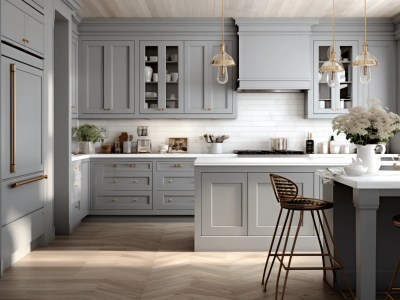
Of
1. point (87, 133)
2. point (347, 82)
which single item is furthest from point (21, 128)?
point (347, 82)

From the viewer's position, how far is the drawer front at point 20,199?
4.32 meters

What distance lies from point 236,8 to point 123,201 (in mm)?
2972

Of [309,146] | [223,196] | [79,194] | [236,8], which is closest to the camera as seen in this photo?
[223,196]

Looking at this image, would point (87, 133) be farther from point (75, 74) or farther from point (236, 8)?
point (236, 8)

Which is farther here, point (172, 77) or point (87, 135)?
point (172, 77)

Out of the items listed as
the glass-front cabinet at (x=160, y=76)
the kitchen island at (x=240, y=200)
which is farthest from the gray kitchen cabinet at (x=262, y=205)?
the glass-front cabinet at (x=160, y=76)

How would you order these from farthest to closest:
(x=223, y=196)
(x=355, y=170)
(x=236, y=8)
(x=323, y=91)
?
(x=323, y=91)
(x=236, y=8)
(x=223, y=196)
(x=355, y=170)

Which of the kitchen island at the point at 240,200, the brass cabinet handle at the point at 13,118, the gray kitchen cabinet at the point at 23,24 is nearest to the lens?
the gray kitchen cabinet at the point at 23,24

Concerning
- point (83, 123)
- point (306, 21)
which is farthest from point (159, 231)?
point (306, 21)

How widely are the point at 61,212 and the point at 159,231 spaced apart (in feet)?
3.91

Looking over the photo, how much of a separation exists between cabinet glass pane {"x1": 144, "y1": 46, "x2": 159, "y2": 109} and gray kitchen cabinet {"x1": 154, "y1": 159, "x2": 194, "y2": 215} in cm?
96

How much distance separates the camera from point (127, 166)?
278 inches

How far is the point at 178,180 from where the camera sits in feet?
23.2

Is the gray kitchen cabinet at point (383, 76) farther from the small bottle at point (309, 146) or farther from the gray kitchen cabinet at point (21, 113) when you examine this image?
the gray kitchen cabinet at point (21, 113)
